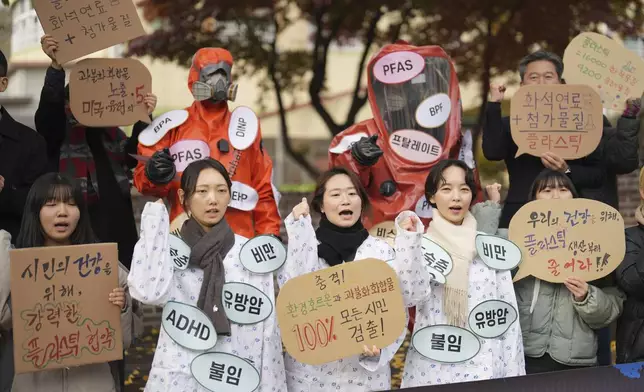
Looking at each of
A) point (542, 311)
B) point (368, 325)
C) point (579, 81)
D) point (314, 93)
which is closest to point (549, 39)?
point (314, 93)

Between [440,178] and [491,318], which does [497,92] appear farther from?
[491,318]

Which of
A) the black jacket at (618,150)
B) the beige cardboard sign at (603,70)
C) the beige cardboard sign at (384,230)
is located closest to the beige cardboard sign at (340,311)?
the beige cardboard sign at (384,230)

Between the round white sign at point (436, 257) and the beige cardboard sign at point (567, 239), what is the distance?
0.37m

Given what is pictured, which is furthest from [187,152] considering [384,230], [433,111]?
[433,111]

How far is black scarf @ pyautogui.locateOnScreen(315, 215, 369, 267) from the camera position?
4070mm

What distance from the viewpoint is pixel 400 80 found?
5309 mm

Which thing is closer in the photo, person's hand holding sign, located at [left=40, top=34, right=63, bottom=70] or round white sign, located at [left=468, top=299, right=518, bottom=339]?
round white sign, located at [left=468, top=299, right=518, bottom=339]

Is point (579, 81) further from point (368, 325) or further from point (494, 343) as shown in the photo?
point (368, 325)

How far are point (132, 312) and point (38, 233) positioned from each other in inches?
19.8

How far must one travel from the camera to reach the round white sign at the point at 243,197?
4.77m

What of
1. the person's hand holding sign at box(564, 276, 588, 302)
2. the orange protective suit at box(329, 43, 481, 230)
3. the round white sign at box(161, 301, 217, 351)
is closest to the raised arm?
the round white sign at box(161, 301, 217, 351)

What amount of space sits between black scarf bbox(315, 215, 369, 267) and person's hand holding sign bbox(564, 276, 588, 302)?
0.94 metres

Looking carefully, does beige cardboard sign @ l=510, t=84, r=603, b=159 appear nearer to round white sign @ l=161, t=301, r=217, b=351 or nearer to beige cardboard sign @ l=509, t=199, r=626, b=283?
beige cardboard sign @ l=509, t=199, r=626, b=283

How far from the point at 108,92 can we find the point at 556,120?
2.21 meters
